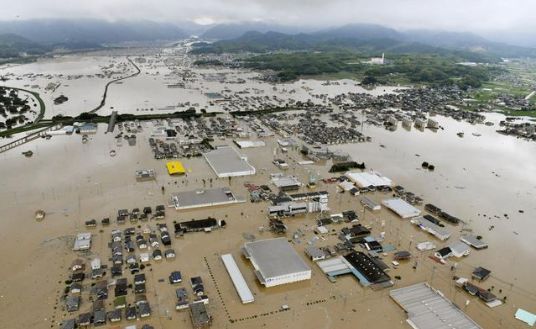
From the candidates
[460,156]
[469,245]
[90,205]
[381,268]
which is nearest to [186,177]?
[90,205]

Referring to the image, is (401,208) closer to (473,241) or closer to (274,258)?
(473,241)

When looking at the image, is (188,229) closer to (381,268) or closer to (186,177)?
(186,177)

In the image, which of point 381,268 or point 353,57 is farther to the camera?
point 353,57

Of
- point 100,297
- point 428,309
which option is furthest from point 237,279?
point 428,309

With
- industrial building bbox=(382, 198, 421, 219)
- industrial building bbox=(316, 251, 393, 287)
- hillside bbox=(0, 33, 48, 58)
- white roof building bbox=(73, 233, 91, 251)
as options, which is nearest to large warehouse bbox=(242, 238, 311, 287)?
industrial building bbox=(316, 251, 393, 287)

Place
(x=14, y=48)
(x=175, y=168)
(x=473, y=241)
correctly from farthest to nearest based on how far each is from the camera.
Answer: (x=14, y=48)
(x=175, y=168)
(x=473, y=241)

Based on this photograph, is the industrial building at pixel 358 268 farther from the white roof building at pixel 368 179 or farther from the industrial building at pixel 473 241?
the white roof building at pixel 368 179
